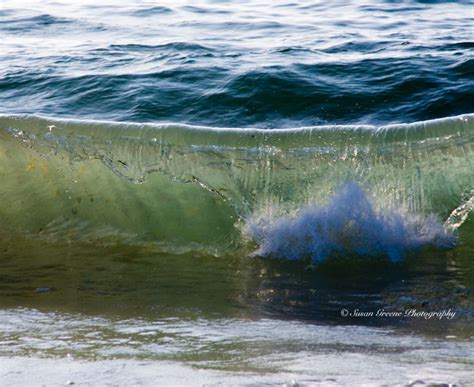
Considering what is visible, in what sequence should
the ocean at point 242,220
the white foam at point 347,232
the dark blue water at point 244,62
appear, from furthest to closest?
the dark blue water at point 244,62 → the white foam at point 347,232 → the ocean at point 242,220

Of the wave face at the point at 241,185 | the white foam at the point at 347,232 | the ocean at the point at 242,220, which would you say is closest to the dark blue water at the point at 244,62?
the ocean at the point at 242,220

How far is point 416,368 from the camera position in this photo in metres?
2.85

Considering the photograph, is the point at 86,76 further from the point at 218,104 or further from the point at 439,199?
the point at 439,199

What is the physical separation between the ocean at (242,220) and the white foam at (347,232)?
1cm

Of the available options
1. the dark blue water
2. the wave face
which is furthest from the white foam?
the dark blue water

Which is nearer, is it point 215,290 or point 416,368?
point 416,368

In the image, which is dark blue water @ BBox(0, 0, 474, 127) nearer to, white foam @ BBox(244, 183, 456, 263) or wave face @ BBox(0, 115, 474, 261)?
wave face @ BBox(0, 115, 474, 261)

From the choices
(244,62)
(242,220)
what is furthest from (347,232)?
(244,62)

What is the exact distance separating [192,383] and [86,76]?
237 inches

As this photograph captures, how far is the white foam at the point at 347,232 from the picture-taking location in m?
4.80

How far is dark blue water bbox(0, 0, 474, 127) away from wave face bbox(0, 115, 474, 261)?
1.87 metres

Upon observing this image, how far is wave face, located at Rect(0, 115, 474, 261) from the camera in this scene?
488 cm

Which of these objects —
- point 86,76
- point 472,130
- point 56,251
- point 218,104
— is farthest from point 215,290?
point 86,76

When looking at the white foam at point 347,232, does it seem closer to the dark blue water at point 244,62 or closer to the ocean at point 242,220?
the ocean at point 242,220
